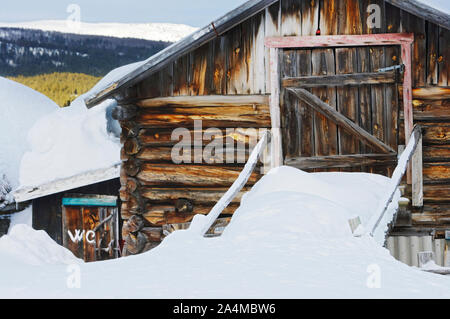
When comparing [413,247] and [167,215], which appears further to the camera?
[167,215]

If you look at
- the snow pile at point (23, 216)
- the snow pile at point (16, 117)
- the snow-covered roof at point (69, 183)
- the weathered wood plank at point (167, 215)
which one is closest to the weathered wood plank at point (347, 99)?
the weathered wood plank at point (167, 215)

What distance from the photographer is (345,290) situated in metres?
3.62

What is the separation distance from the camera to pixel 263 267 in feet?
13.5

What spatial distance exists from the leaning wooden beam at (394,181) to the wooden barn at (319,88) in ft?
1.04

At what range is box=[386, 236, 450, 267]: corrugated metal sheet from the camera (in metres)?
8.55

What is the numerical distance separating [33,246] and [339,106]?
189 inches

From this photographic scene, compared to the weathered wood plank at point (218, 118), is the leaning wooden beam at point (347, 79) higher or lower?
higher

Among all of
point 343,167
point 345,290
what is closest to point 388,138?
point 343,167

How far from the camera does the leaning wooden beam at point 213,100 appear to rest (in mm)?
8688

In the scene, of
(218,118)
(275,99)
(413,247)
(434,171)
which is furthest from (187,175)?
(434,171)

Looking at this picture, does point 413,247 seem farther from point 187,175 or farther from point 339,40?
point 187,175

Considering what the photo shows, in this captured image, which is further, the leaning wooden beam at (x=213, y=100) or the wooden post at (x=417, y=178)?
the leaning wooden beam at (x=213, y=100)

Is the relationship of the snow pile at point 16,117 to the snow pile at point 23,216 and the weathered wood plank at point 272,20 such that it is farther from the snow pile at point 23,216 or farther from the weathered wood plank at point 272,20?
the weathered wood plank at point 272,20
